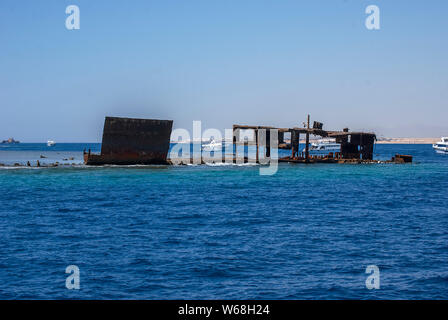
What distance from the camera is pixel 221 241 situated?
62.5ft

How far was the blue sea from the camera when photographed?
13188 millimetres

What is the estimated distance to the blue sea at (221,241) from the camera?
13.2 metres

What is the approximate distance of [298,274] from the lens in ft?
46.9
